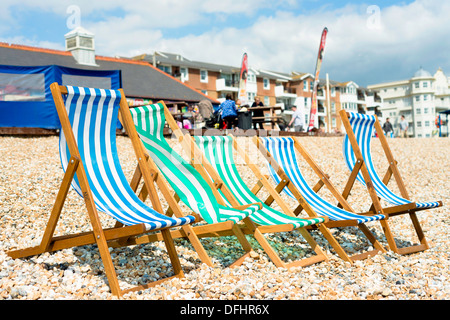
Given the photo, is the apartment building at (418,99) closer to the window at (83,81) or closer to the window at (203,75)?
the window at (203,75)

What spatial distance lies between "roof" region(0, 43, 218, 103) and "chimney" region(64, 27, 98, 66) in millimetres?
323

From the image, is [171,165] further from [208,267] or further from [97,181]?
[208,267]

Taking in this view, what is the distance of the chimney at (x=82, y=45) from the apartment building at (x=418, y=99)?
6242cm

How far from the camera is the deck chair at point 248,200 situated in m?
3.82

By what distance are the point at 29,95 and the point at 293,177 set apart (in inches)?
357

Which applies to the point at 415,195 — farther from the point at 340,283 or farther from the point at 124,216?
the point at 124,216

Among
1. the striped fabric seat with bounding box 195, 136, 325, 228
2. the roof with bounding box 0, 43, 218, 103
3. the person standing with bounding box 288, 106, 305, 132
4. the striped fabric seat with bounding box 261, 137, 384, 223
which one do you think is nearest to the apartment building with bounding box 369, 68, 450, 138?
the roof with bounding box 0, 43, 218, 103

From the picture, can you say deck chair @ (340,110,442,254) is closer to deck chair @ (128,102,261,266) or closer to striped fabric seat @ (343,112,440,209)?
striped fabric seat @ (343,112,440,209)

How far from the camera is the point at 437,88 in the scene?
3339 inches

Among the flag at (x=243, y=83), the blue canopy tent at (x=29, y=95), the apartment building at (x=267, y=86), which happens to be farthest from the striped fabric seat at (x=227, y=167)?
the apartment building at (x=267, y=86)

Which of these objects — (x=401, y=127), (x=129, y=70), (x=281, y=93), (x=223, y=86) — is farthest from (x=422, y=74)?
(x=129, y=70)

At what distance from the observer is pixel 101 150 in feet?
11.9

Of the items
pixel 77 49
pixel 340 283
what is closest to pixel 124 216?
pixel 340 283

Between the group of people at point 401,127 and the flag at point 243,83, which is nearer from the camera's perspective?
the flag at point 243,83
